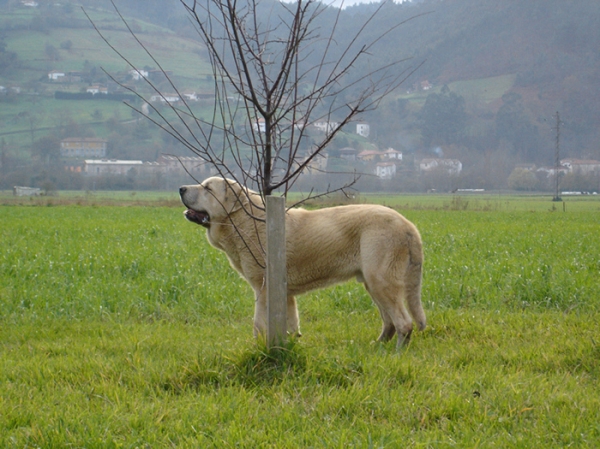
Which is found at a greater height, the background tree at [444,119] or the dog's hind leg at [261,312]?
the background tree at [444,119]

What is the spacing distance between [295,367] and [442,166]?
9370cm

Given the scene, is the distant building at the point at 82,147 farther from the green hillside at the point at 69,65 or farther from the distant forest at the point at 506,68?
the distant forest at the point at 506,68

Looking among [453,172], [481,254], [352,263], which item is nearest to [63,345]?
[352,263]

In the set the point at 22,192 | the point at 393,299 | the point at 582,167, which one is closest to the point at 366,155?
the point at 22,192

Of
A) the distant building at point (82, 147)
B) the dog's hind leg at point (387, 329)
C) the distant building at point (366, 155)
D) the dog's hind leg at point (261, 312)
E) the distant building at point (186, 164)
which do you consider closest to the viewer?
the distant building at point (186, 164)

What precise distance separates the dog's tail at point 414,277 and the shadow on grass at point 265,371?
4.45ft

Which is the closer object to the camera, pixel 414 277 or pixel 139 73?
pixel 139 73

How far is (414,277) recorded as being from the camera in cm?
558

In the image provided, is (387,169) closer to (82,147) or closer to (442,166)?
(442,166)

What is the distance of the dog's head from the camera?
565 centimetres

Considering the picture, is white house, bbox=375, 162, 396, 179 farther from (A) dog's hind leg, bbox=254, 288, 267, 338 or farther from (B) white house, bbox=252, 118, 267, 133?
(B) white house, bbox=252, 118, 267, 133

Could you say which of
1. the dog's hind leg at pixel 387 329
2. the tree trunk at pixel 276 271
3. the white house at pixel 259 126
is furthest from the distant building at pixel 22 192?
the tree trunk at pixel 276 271

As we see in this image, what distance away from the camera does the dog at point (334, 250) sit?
5277 millimetres

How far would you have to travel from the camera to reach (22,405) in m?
3.94
